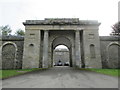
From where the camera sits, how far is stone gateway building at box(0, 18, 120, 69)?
1714 cm

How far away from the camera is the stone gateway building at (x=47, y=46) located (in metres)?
17.1

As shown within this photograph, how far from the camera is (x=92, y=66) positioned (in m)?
16.6

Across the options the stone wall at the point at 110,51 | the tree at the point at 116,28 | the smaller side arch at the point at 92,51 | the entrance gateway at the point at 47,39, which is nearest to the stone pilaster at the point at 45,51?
the entrance gateway at the point at 47,39

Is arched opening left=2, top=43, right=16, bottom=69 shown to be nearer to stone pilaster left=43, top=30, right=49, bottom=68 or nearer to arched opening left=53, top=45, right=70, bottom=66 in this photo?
stone pilaster left=43, top=30, right=49, bottom=68

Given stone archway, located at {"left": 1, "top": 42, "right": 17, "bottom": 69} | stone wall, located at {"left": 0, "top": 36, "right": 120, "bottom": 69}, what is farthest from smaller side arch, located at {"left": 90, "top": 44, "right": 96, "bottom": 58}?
stone archway, located at {"left": 1, "top": 42, "right": 17, "bottom": 69}

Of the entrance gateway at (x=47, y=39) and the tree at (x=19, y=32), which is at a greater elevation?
the tree at (x=19, y=32)

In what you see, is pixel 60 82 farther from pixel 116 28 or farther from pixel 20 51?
pixel 116 28

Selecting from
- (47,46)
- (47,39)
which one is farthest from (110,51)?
(47,39)

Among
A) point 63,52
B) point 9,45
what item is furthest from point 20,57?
point 63,52

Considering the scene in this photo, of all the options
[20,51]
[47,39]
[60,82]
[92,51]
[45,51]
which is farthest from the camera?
[20,51]

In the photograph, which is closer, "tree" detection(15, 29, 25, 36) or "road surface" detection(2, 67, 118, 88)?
"road surface" detection(2, 67, 118, 88)

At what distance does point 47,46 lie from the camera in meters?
18.0

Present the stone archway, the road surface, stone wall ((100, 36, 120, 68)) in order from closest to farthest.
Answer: the road surface
stone wall ((100, 36, 120, 68))
the stone archway

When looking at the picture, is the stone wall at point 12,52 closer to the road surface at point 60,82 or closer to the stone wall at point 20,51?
the stone wall at point 20,51
